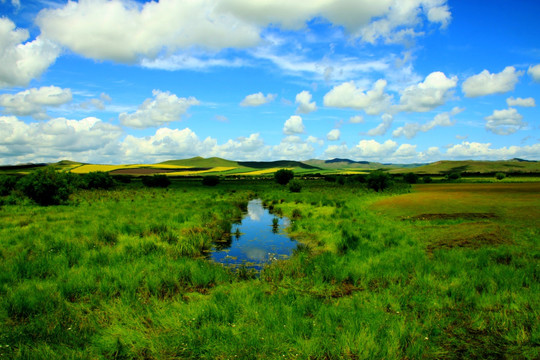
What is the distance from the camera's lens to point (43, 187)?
104ft

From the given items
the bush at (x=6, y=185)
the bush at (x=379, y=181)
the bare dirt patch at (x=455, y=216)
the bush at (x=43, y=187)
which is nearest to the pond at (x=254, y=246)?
the bare dirt patch at (x=455, y=216)

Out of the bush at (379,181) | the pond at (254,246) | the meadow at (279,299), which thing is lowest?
the pond at (254,246)

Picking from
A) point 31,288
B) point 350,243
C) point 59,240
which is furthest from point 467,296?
point 59,240

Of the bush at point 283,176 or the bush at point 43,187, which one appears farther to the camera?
the bush at point 283,176

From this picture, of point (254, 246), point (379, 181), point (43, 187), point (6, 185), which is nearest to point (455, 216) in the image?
point (254, 246)

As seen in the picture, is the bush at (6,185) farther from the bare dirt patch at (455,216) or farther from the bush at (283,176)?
the bush at (283,176)

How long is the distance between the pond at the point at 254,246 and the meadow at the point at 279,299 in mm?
1306

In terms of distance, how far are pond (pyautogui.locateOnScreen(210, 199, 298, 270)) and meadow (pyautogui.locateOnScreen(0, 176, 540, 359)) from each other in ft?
4.28

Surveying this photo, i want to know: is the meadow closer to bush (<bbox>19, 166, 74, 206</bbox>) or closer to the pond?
the pond

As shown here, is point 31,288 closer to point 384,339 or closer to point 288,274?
point 288,274

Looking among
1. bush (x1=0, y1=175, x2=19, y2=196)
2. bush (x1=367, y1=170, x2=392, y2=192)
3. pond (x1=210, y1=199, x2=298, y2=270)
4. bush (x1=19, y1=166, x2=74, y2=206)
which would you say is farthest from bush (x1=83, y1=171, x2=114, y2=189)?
bush (x1=367, y1=170, x2=392, y2=192)

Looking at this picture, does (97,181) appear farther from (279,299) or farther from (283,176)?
(279,299)

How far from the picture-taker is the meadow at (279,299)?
251 inches

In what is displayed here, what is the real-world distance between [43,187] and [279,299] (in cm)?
3371
